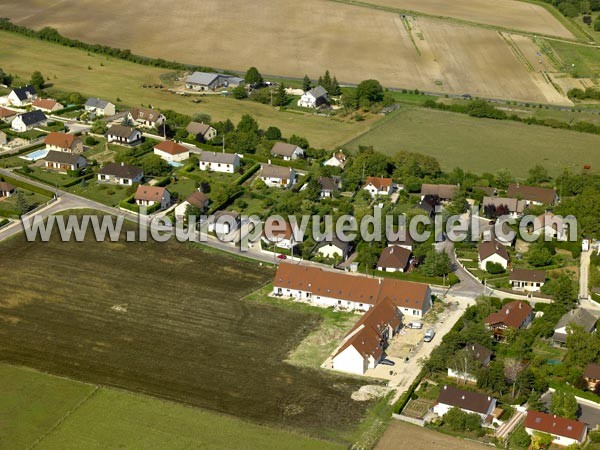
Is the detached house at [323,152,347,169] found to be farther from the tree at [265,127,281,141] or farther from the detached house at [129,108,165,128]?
the detached house at [129,108,165,128]

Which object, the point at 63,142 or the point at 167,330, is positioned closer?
the point at 167,330

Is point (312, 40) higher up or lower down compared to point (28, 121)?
higher up

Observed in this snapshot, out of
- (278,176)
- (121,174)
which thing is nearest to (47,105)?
(121,174)

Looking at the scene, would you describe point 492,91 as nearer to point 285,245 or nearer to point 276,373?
point 285,245

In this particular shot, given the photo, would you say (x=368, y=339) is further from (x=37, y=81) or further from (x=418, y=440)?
(x=37, y=81)

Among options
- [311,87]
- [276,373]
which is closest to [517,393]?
[276,373]

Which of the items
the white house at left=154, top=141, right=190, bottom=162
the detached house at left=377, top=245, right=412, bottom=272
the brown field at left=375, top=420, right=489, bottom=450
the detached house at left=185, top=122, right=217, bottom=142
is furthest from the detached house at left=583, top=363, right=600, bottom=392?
the detached house at left=185, top=122, right=217, bottom=142

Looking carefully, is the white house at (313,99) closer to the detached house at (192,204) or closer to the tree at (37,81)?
the tree at (37,81)
